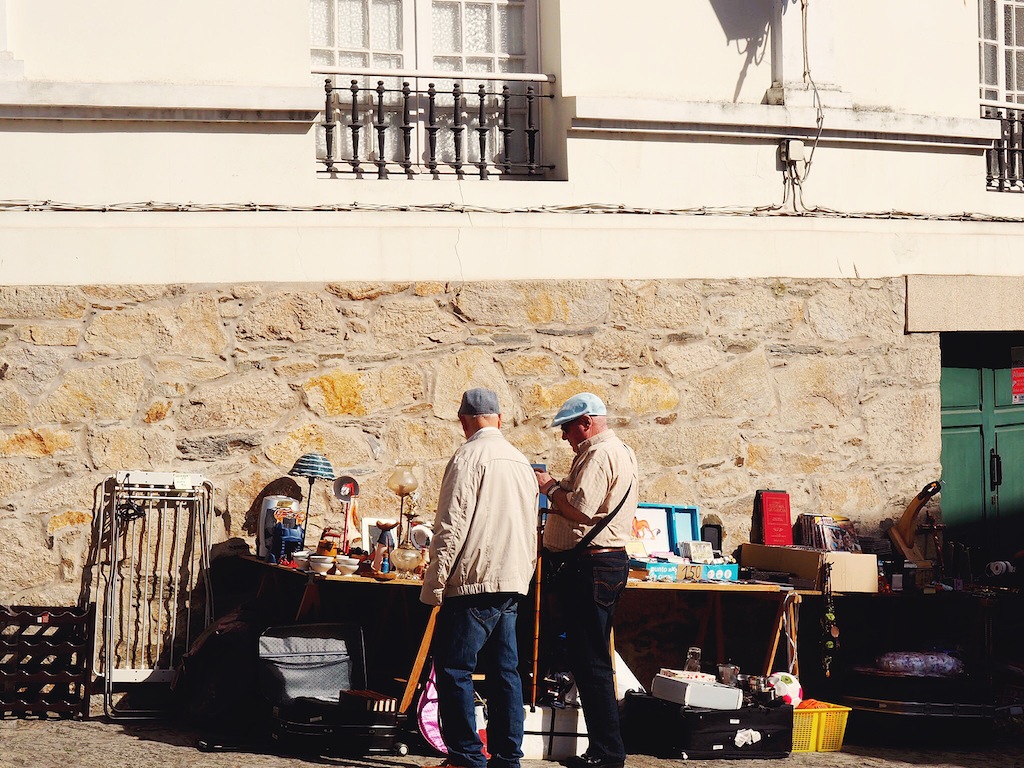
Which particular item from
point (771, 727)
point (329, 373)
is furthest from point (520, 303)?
point (771, 727)

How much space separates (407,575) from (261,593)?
0.93 metres

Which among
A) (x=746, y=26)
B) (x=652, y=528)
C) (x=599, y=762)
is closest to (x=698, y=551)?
(x=652, y=528)

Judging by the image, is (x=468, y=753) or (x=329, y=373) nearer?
(x=468, y=753)

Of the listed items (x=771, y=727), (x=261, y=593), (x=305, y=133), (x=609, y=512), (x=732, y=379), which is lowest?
(x=771, y=727)

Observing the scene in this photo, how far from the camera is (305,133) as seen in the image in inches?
282

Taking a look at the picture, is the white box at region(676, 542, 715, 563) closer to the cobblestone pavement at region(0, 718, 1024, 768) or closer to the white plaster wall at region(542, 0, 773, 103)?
the cobblestone pavement at region(0, 718, 1024, 768)

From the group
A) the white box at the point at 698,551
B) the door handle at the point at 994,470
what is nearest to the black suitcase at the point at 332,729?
the white box at the point at 698,551

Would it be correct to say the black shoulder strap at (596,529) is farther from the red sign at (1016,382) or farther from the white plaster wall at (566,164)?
the red sign at (1016,382)

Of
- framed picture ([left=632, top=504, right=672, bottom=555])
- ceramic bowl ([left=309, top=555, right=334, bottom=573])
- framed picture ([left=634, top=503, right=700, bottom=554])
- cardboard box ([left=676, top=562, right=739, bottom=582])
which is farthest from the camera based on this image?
framed picture ([left=634, top=503, right=700, bottom=554])

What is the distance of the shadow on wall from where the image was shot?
25.9 feet

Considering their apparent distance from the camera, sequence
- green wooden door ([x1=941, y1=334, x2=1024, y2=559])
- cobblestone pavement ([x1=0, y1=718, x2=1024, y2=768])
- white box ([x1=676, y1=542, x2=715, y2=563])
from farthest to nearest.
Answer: green wooden door ([x1=941, y1=334, x2=1024, y2=559]) → white box ([x1=676, y1=542, x2=715, y2=563]) → cobblestone pavement ([x1=0, y1=718, x2=1024, y2=768])

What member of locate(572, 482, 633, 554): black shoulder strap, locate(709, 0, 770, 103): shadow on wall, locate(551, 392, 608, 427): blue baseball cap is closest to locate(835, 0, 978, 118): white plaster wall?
locate(709, 0, 770, 103): shadow on wall

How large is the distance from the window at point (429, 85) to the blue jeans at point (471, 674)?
2.72 metres

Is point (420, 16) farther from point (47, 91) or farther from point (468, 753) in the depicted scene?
point (468, 753)
